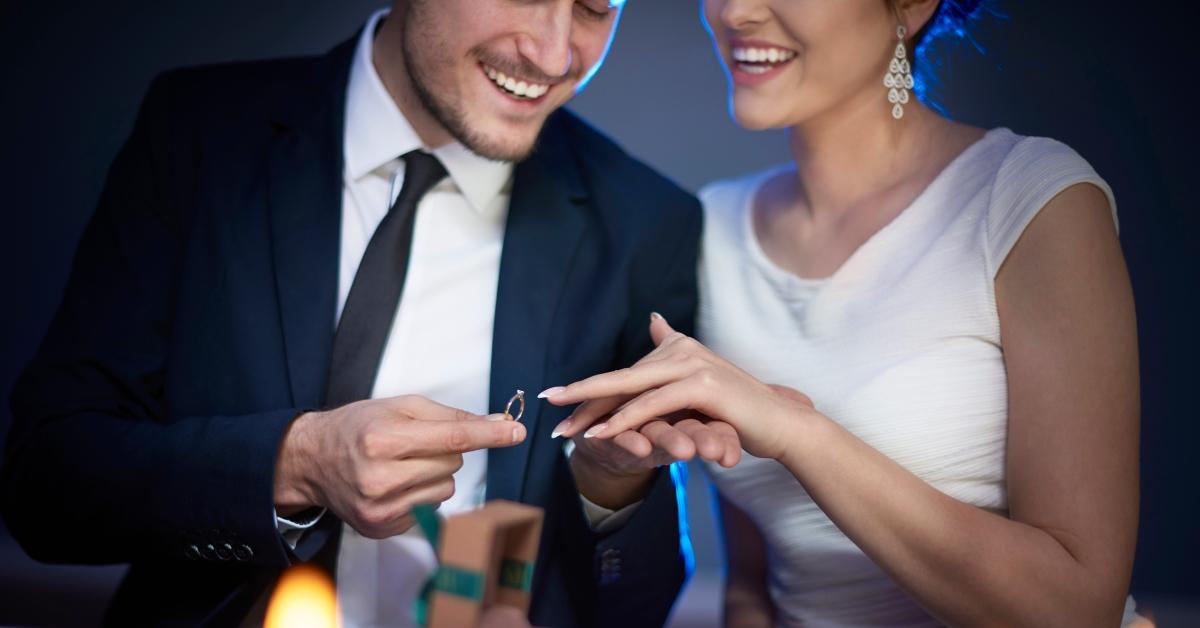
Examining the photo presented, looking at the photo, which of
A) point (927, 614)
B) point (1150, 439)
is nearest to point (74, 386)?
point (927, 614)

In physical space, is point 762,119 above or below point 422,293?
above

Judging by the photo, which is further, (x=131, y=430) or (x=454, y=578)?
(x=131, y=430)

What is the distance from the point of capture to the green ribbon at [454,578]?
0.87 metres

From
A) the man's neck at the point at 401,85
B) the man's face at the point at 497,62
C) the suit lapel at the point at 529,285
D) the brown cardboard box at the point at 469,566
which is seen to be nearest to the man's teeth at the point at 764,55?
the man's face at the point at 497,62

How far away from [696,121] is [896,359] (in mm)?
1476

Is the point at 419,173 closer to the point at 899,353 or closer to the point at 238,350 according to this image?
the point at 238,350

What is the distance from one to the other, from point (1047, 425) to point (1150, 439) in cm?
79

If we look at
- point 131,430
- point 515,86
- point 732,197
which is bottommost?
point 131,430

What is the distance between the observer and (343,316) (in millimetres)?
1653

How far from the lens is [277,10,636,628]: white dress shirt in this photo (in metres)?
1.68

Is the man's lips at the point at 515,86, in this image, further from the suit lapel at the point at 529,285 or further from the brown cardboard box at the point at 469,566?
the brown cardboard box at the point at 469,566

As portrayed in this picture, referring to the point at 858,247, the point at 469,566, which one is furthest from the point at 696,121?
the point at 469,566


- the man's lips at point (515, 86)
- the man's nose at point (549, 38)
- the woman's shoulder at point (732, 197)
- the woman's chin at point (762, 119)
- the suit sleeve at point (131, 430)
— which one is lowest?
the suit sleeve at point (131, 430)

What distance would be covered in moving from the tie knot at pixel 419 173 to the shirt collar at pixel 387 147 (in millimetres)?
15
